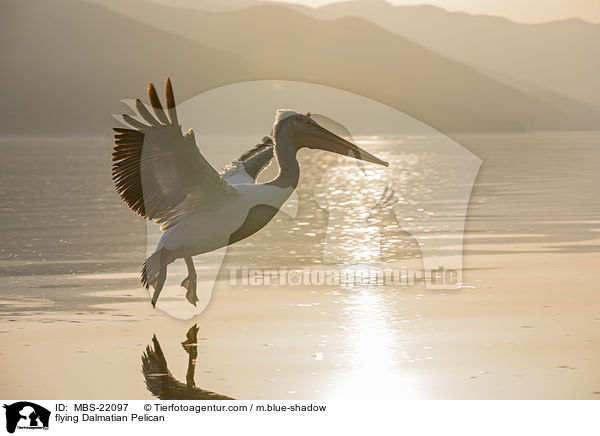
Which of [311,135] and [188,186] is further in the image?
[311,135]

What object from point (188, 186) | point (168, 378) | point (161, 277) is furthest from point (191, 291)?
point (168, 378)

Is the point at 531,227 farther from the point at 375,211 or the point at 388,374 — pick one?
the point at 388,374

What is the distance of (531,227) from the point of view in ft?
52.8

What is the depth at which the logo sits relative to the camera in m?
6.12

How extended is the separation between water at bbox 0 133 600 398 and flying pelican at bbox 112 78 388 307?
73 centimetres

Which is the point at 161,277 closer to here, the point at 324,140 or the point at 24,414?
the point at 324,140

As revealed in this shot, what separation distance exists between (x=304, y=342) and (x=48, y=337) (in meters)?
2.18

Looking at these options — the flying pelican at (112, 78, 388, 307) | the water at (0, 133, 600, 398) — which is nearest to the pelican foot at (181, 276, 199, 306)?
the flying pelican at (112, 78, 388, 307)

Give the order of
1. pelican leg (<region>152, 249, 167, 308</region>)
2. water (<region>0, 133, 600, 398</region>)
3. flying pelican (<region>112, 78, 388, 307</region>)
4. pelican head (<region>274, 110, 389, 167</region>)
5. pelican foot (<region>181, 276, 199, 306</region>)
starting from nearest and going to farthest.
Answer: water (<region>0, 133, 600, 398</region>)
flying pelican (<region>112, 78, 388, 307</region>)
pelican leg (<region>152, 249, 167, 308</region>)
pelican foot (<region>181, 276, 199, 306</region>)
pelican head (<region>274, 110, 389, 167</region>)

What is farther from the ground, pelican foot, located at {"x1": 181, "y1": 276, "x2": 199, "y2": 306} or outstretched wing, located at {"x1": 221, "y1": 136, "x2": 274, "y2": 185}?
outstretched wing, located at {"x1": 221, "y1": 136, "x2": 274, "y2": 185}

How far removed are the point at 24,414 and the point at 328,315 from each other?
350cm

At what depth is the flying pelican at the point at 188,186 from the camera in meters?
8.20

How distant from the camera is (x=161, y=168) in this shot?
8.52 metres

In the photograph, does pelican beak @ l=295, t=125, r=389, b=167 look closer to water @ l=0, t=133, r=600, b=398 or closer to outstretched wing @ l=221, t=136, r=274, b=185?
outstretched wing @ l=221, t=136, r=274, b=185
